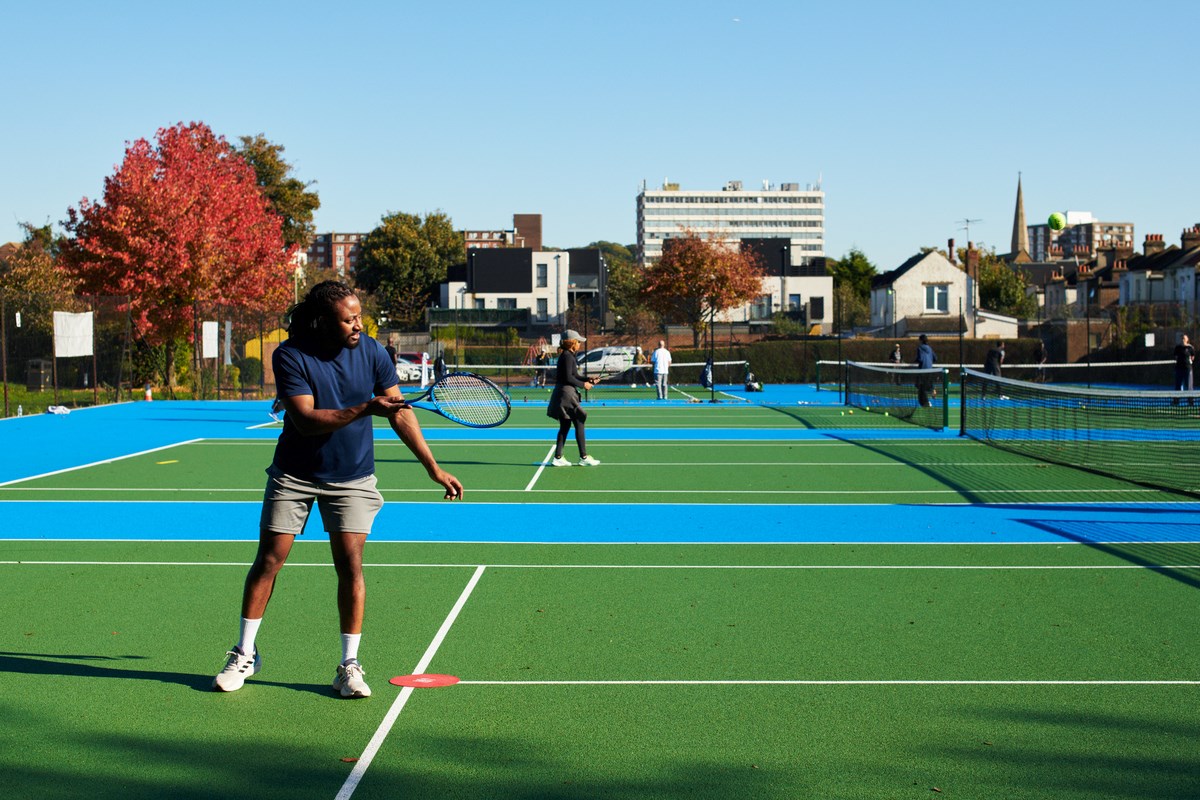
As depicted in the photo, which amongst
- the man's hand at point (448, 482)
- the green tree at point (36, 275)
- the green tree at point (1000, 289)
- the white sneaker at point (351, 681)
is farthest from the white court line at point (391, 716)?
the green tree at point (1000, 289)

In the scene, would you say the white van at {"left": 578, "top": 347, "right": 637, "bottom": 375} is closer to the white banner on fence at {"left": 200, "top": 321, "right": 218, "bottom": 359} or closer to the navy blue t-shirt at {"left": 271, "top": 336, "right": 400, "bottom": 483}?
the white banner on fence at {"left": 200, "top": 321, "right": 218, "bottom": 359}

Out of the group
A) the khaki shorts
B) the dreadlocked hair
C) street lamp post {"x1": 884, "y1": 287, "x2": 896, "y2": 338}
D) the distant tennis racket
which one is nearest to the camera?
the dreadlocked hair

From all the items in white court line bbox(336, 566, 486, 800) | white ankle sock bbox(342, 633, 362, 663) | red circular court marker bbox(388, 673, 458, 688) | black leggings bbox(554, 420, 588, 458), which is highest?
black leggings bbox(554, 420, 588, 458)

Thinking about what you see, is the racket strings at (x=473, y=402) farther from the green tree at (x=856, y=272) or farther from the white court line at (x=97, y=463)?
the green tree at (x=856, y=272)

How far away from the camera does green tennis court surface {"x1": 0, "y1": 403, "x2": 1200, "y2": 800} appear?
517 centimetres

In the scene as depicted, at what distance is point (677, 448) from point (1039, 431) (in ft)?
24.7

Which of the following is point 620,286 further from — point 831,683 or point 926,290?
point 831,683

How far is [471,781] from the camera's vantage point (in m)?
5.02

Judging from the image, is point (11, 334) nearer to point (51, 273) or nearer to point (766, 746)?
point (51, 273)

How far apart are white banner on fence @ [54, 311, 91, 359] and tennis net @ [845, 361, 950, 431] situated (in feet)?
58.1

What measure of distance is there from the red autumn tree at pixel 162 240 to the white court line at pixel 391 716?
29513 mm

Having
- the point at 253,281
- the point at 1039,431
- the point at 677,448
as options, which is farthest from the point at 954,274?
the point at 677,448

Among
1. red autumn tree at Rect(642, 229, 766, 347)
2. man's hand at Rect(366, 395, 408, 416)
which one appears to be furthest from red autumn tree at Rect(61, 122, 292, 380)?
red autumn tree at Rect(642, 229, 766, 347)

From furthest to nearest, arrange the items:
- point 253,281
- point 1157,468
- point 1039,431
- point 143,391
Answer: point 253,281 < point 143,391 < point 1039,431 < point 1157,468
